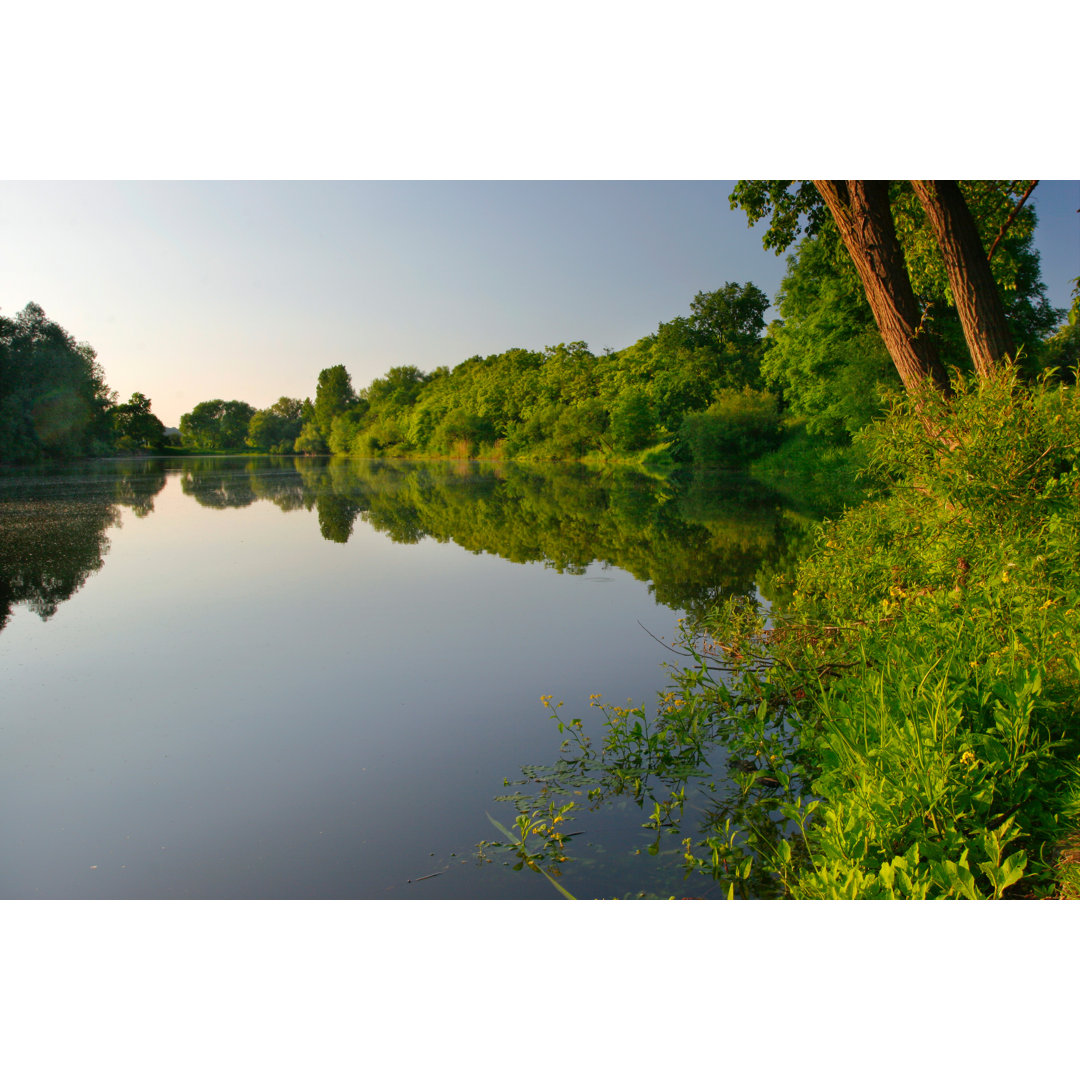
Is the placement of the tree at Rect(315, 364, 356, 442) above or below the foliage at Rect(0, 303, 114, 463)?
above

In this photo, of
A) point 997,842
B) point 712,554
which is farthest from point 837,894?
point 712,554

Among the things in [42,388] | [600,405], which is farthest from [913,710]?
[42,388]

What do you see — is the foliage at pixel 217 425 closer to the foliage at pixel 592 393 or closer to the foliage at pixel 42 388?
the foliage at pixel 592 393

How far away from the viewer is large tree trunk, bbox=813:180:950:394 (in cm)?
608

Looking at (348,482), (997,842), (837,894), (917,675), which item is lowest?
(837,894)

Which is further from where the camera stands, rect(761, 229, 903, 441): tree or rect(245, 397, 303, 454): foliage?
rect(245, 397, 303, 454): foliage

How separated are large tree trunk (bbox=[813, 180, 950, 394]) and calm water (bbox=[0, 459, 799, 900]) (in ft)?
9.36

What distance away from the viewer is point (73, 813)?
11.3 ft


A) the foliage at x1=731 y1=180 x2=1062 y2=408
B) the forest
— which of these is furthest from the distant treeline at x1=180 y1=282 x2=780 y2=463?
the forest

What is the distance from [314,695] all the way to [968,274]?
243 inches

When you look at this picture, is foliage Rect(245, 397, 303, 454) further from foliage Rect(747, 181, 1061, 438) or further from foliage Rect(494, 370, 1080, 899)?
foliage Rect(494, 370, 1080, 899)

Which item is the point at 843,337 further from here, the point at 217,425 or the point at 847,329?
the point at 217,425
